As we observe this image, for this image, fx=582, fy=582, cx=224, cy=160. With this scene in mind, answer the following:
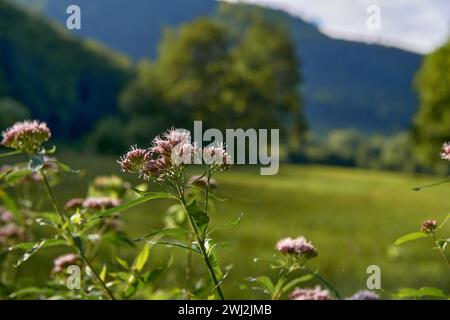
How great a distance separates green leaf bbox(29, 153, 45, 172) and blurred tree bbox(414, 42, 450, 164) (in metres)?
35.0

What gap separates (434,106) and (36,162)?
3690cm

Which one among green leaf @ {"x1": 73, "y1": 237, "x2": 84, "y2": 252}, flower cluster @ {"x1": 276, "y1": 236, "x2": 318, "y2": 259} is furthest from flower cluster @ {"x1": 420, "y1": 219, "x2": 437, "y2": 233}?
green leaf @ {"x1": 73, "y1": 237, "x2": 84, "y2": 252}

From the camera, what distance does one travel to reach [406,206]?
19.0 m

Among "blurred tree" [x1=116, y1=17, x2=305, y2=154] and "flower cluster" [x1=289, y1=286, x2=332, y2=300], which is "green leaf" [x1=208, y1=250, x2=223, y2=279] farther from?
"blurred tree" [x1=116, y1=17, x2=305, y2=154]

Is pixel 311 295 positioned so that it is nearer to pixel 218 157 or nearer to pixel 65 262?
pixel 218 157

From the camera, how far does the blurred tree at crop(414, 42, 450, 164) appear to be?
35438mm

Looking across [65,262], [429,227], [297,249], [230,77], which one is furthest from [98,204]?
[230,77]

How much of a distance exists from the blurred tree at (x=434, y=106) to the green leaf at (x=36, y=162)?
35015 mm

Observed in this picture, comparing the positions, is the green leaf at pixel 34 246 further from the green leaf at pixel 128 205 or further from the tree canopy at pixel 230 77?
the tree canopy at pixel 230 77

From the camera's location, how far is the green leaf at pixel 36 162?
227cm

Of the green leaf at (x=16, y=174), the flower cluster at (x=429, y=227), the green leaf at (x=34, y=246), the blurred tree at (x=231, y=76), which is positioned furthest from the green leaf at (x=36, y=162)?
the blurred tree at (x=231, y=76)

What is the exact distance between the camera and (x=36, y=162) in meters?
2.33
